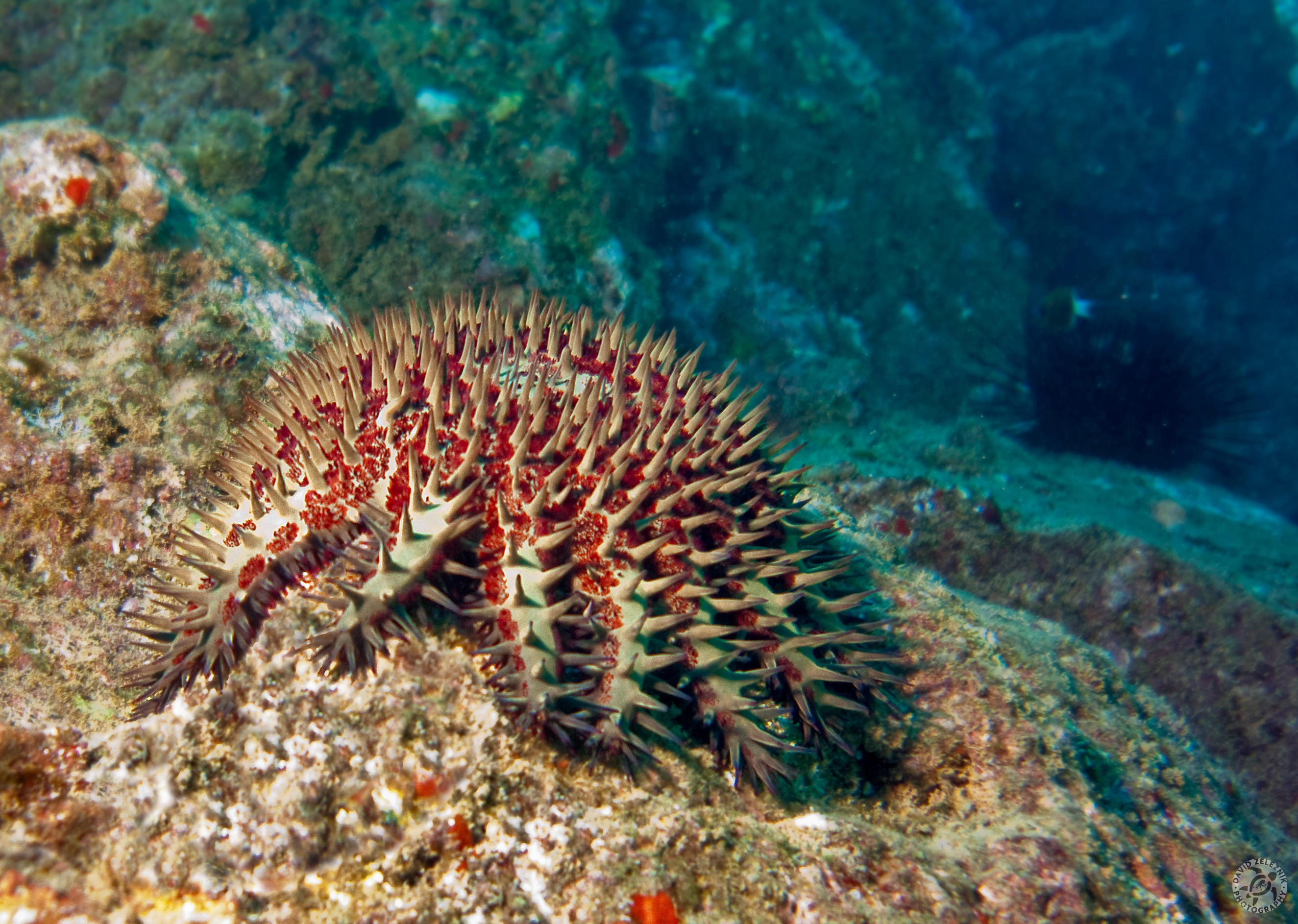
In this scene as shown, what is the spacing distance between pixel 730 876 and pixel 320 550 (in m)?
1.94

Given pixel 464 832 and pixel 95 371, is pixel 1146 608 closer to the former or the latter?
pixel 464 832

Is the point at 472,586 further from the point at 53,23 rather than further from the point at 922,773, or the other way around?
the point at 53,23

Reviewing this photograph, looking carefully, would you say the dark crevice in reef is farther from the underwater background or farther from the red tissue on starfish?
the red tissue on starfish

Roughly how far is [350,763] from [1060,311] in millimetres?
14840

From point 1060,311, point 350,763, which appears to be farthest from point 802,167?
point 350,763

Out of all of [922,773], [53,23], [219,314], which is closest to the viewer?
[922,773]

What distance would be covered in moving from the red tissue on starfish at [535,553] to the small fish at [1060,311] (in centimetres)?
1251

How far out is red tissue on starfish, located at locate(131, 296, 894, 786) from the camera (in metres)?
2.42

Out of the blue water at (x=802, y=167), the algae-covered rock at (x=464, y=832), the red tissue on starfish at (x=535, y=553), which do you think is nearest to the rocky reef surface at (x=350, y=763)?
the algae-covered rock at (x=464, y=832)

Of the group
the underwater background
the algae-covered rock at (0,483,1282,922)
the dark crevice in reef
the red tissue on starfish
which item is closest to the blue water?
the underwater background

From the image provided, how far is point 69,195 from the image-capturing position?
12.1ft

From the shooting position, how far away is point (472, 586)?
2.59 meters

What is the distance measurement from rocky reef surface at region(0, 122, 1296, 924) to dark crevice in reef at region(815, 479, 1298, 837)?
3.16 meters

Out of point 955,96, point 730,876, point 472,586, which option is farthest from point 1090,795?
point 955,96
